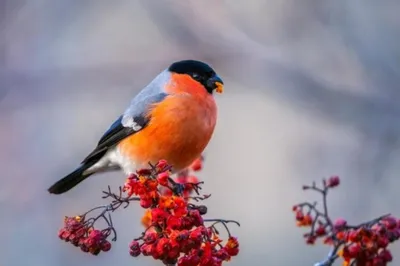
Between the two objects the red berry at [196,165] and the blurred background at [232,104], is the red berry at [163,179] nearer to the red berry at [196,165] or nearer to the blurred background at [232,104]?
the red berry at [196,165]

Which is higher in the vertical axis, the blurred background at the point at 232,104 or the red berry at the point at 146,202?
the blurred background at the point at 232,104

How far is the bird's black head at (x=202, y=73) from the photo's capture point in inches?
109

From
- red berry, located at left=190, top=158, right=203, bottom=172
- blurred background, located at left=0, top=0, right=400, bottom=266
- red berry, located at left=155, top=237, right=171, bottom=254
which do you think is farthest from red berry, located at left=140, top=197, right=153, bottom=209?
blurred background, located at left=0, top=0, right=400, bottom=266

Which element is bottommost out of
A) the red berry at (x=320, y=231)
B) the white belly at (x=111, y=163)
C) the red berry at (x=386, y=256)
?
the red berry at (x=386, y=256)

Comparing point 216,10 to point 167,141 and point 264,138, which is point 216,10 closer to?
point 264,138

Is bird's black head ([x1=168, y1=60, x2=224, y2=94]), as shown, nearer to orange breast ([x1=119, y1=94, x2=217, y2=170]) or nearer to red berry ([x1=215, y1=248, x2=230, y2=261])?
orange breast ([x1=119, y1=94, x2=217, y2=170])

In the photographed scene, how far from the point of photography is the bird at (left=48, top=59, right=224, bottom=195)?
2.68 m

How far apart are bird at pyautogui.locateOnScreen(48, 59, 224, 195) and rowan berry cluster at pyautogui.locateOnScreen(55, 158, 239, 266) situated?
0.89 metres

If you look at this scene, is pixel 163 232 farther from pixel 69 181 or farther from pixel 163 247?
pixel 69 181

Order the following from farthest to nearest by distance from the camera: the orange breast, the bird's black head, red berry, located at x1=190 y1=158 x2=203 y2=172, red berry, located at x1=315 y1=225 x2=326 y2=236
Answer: the bird's black head, the orange breast, red berry, located at x1=190 y1=158 x2=203 y2=172, red berry, located at x1=315 y1=225 x2=326 y2=236

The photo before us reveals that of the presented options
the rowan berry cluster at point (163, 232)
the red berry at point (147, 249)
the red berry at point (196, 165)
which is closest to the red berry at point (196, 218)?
the rowan berry cluster at point (163, 232)

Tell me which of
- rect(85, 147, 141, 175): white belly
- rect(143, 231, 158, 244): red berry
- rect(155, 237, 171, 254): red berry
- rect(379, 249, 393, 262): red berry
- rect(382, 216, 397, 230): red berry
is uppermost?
rect(85, 147, 141, 175): white belly

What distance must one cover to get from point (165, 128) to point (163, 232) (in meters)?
1.07

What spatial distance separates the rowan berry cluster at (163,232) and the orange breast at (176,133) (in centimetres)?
88
